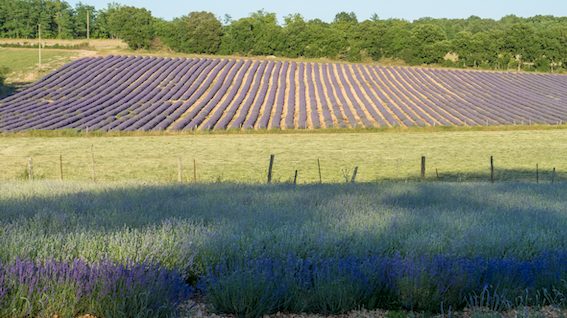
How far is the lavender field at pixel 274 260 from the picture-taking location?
488cm

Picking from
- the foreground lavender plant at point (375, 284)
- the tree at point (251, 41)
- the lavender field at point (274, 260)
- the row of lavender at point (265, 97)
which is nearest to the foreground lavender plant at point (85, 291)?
the lavender field at point (274, 260)

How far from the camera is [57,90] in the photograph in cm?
4784

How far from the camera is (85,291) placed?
15.9ft

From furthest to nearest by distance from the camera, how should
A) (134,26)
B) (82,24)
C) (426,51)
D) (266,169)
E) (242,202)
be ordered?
(82,24), (134,26), (426,51), (266,169), (242,202)

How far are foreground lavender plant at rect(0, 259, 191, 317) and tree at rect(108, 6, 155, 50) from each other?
74214 mm

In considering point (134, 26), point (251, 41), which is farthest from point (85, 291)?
point (134, 26)

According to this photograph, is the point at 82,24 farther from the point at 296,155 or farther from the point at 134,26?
the point at 296,155

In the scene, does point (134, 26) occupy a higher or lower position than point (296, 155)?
higher

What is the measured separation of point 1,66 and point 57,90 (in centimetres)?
1259

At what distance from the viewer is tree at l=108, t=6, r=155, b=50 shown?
252 ft

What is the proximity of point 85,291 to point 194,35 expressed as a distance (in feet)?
242

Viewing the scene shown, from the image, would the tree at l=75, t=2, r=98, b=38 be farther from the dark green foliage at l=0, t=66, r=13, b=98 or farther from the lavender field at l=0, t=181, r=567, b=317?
the lavender field at l=0, t=181, r=567, b=317

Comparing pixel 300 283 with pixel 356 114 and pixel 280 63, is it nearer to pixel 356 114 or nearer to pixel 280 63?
pixel 356 114

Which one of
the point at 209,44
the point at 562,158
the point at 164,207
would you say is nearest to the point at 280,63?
the point at 209,44
